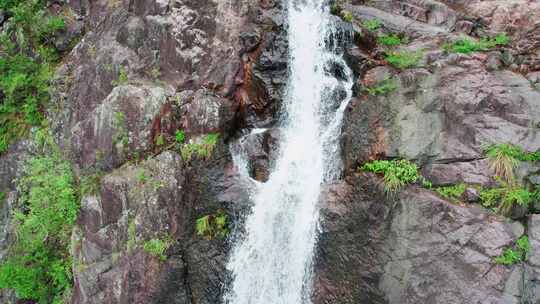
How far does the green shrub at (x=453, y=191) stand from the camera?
7.59 m

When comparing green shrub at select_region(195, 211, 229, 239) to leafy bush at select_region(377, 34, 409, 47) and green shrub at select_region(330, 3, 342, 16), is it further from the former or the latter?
green shrub at select_region(330, 3, 342, 16)

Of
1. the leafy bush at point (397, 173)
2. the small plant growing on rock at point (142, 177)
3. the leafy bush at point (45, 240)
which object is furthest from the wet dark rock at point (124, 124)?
the leafy bush at point (397, 173)

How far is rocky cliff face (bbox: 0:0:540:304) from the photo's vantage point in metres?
7.49

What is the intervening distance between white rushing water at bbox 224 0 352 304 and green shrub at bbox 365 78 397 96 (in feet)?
2.42

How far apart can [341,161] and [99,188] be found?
567 cm

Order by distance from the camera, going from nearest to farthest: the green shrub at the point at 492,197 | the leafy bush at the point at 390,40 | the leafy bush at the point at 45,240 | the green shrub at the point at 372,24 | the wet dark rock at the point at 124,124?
the green shrub at the point at 492,197 < the wet dark rock at the point at 124,124 < the leafy bush at the point at 390,40 < the leafy bush at the point at 45,240 < the green shrub at the point at 372,24

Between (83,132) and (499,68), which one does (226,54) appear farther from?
(499,68)

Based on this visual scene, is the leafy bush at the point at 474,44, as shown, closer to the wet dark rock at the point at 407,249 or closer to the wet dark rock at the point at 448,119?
the wet dark rock at the point at 448,119

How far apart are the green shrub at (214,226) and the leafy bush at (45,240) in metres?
3.49

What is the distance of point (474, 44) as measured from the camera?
9.21 meters

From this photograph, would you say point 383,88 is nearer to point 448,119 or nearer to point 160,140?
point 448,119

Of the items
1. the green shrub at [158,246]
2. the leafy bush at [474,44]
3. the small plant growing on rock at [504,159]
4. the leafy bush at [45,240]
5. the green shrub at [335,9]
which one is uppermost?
the green shrub at [335,9]

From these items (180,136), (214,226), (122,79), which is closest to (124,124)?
(122,79)

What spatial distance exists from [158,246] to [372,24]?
7384mm
